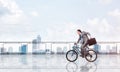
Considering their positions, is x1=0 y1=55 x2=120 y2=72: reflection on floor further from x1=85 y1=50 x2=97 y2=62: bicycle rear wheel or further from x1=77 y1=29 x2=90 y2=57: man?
x1=77 y1=29 x2=90 y2=57: man

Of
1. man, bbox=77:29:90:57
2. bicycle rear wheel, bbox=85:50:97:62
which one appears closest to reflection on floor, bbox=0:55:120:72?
bicycle rear wheel, bbox=85:50:97:62

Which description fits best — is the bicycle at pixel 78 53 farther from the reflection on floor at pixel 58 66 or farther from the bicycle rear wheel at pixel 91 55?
the reflection on floor at pixel 58 66

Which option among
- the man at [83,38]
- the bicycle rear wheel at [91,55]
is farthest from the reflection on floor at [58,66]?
the man at [83,38]

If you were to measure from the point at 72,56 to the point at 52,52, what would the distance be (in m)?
10.8

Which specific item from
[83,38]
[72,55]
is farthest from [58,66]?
[72,55]

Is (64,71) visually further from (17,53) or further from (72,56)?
(17,53)

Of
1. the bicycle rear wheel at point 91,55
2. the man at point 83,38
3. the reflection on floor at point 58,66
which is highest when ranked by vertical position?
the man at point 83,38

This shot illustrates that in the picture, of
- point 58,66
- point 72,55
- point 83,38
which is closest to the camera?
point 58,66

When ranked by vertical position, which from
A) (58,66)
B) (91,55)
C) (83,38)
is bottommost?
(58,66)

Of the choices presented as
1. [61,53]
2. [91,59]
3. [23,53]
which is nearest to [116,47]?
[61,53]

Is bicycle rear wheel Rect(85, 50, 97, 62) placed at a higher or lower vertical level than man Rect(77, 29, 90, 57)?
lower

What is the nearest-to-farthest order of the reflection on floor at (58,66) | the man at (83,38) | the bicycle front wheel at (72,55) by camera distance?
the reflection on floor at (58,66)
the man at (83,38)
the bicycle front wheel at (72,55)

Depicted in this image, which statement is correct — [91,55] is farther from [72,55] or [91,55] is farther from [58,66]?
[58,66]

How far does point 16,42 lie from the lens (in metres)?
28.1
